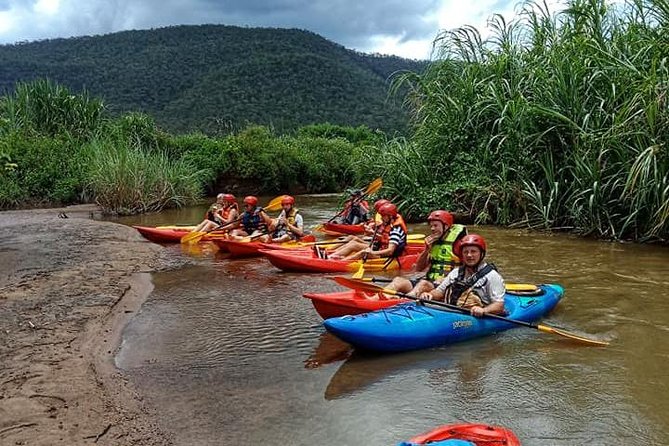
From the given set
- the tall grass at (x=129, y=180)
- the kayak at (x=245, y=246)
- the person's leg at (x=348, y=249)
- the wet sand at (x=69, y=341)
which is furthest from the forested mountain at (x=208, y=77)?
the person's leg at (x=348, y=249)

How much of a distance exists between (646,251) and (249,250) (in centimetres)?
531

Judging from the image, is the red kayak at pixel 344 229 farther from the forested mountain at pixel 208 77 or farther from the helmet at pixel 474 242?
the forested mountain at pixel 208 77

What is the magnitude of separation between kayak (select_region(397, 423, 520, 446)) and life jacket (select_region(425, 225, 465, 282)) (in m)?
2.75

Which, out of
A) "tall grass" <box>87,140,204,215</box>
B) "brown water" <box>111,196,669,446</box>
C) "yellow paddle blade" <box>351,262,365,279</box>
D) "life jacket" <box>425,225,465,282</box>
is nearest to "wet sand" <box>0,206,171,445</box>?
"brown water" <box>111,196,669,446</box>

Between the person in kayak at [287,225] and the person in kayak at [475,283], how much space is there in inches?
180

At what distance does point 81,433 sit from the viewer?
3.26 m

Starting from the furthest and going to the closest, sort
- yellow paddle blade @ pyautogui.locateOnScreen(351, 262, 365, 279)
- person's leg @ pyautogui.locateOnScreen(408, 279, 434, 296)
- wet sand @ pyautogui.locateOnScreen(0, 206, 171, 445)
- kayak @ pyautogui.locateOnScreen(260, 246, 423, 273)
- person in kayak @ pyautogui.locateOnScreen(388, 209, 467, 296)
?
kayak @ pyautogui.locateOnScreen(260, 246, 423, 273) → yellow paddle blade @ pyautogui.locateOnScreen(351, 262, 365, 279) → person in kayak @ pyautogui.locateOnScreen(388, 209, 467, 296) → person's leg @ pyautogui.locateOnScreen(408, 279, 434, 296) → wet sand @ pyautogui.locateOnScreen(0, 206, 171, 445)

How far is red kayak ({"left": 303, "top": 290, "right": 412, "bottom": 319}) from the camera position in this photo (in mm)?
5086

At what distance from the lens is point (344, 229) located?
11.2m

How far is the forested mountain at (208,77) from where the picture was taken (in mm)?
42281

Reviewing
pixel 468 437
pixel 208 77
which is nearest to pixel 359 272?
pixel 468 437

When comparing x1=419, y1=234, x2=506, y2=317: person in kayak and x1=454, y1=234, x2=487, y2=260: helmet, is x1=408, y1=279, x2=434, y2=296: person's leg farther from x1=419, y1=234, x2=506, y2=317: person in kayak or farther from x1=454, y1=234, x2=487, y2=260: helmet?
x1=454, y1=234, x2=487, y2=260: helmet

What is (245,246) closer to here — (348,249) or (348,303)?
(348,249)

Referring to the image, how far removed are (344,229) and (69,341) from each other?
6766 millimetres
